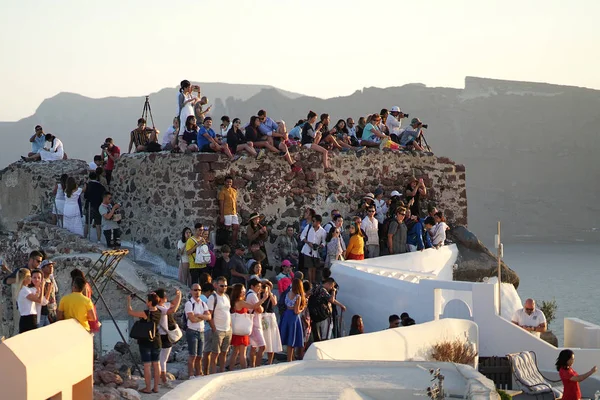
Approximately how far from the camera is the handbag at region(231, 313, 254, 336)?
14336mm

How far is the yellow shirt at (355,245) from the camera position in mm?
18812

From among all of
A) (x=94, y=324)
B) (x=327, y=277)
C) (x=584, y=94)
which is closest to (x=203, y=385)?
(x=94, y=324)

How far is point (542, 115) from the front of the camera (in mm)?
93312

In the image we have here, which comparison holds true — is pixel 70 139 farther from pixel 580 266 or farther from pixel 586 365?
pixel 586 365

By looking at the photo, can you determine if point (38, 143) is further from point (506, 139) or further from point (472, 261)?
point (506, 139)

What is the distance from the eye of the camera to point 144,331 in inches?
521

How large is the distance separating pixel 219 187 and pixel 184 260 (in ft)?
5.81

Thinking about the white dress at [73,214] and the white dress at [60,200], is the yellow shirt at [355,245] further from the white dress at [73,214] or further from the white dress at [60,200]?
the white dress at [60,200]

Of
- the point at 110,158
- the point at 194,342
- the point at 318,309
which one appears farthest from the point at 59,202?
the point at 194,342

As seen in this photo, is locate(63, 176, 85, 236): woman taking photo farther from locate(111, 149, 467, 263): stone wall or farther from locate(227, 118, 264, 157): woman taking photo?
locate(227, 118, 264, 157): woman taking photo

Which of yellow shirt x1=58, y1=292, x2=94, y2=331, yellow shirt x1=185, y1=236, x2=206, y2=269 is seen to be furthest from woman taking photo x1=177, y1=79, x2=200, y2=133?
yellow shirt x1=58, y1=292, x2=94, y2=331

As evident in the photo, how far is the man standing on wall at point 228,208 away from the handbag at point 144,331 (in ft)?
18.1

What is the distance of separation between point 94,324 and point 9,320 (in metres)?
5.96

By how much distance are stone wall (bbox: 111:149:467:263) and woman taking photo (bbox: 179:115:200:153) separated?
20cm
